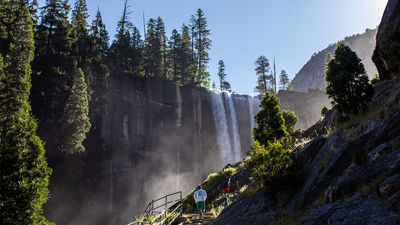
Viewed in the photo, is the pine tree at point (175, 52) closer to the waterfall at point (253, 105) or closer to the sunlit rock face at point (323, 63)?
the waterfall at point (253, 105)

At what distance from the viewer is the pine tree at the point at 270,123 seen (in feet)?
57.2

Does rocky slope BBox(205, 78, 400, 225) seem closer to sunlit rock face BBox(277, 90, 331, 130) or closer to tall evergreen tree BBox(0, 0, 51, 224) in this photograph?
tall evergreen tree BBox(0, 0, 51, 224)

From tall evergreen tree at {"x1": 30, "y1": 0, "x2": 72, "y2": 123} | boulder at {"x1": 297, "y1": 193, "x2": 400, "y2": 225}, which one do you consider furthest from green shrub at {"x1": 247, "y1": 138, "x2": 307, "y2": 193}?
tall evergreen tree at {"x1": 30, "y1": 0, "x2": 72, "y2": 123}

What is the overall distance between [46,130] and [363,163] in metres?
31.4

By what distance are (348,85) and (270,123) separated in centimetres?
566

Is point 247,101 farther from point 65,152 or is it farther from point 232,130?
point 65,152

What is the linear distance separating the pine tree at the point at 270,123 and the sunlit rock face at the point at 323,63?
73.7 meters

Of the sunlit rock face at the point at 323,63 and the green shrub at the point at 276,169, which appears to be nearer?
the green shrub at the point at 276,169

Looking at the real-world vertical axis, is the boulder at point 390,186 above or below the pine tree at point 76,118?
below

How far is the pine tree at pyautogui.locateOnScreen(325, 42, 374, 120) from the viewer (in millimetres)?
13289

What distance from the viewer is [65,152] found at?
92.0ft

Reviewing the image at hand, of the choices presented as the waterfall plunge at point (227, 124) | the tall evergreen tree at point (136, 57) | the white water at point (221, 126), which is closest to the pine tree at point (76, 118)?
the tall evergreen tree at point (136, 57)

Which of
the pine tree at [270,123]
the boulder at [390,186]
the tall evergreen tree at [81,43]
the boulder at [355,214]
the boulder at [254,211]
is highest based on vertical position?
the tall evergreen tree at [81,43]

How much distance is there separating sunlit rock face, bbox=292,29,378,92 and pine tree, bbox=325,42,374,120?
7537 cm
